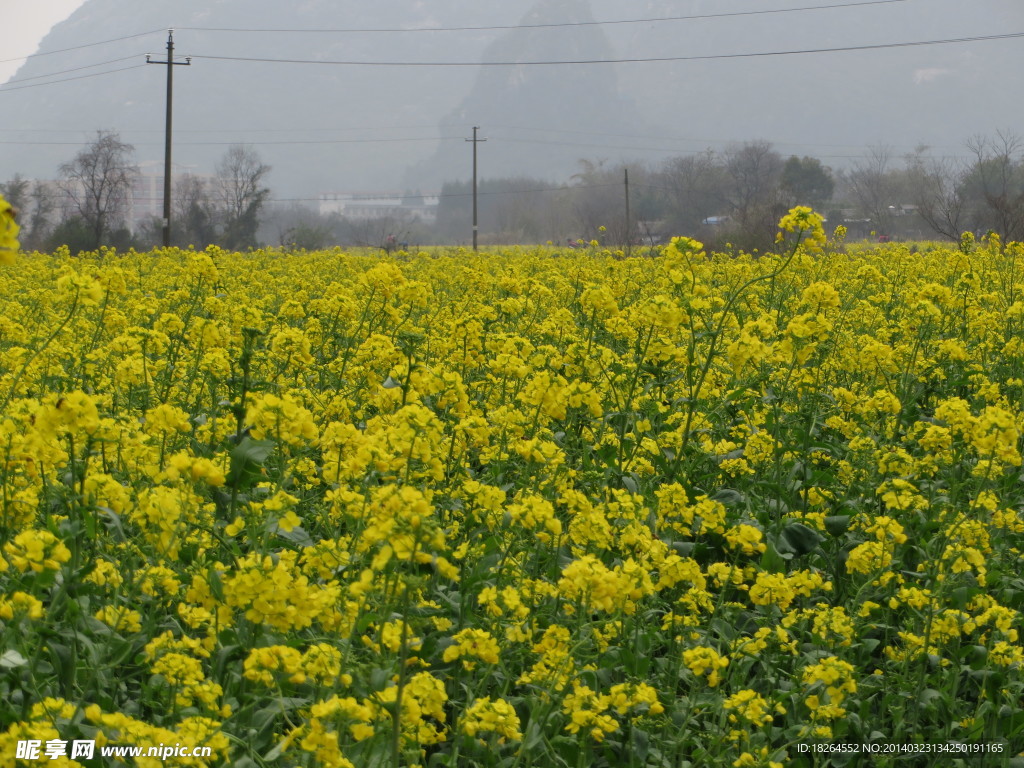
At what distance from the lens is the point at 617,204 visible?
7194 cm

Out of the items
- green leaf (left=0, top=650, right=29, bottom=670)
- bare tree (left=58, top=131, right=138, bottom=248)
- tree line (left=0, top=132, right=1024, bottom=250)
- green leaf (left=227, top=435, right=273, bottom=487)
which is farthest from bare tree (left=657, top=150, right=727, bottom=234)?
green leaf (left=0, top=650, right=29, bottom=670)

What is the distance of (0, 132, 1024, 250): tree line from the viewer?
82.1 ft

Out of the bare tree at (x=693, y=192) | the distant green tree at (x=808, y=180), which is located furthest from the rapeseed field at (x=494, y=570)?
the distant green tree at (x=808, y=180)

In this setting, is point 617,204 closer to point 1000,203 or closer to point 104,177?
point 104,177

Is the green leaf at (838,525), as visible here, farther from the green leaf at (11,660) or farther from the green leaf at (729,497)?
the green leaf at (11,660)

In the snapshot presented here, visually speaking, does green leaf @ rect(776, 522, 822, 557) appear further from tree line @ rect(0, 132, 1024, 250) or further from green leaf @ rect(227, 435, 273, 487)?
tree line @ rect(0, 132, 1024, 250)

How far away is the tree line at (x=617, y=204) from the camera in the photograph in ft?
82.1

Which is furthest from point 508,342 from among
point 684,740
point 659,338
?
point 684,740

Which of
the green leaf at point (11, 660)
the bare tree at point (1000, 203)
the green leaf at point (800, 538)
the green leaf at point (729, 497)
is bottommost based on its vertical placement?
the green leaf at point (800, 538)

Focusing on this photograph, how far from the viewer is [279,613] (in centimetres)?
205

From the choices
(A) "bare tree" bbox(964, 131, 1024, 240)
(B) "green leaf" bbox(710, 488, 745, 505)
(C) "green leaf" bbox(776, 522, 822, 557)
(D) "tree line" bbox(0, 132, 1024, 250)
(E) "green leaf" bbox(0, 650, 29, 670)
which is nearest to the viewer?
(E) "green leaf" bbox(0, 650, 29, 670)

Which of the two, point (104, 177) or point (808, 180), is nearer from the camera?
point (104, 177)

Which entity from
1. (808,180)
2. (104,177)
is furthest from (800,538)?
(808,180)

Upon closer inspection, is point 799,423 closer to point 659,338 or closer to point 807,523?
point 659,338
